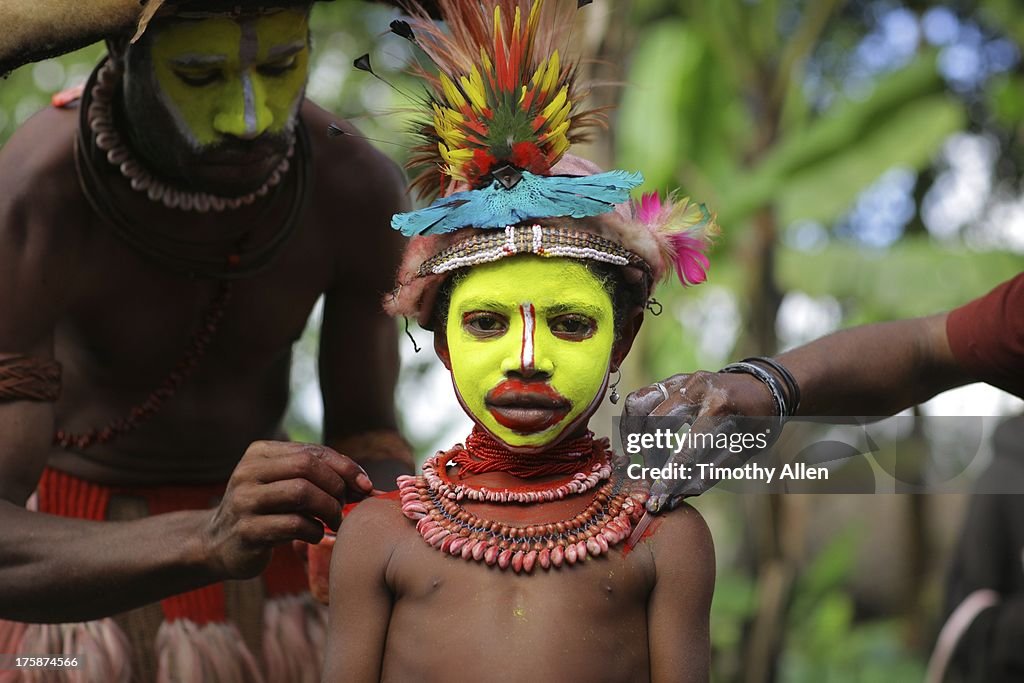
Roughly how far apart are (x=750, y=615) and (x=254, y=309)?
5379 mm

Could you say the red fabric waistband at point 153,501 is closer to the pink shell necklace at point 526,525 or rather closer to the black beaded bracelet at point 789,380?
the pink shell necklace at point 526,525

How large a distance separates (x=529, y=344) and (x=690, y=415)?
0.39 meters

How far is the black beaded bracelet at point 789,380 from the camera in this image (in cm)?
266

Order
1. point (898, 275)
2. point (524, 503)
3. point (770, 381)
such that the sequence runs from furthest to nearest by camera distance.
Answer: point (898, 275)
point (770, 381)
point (524, 503)

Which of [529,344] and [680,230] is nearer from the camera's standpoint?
[529,344]

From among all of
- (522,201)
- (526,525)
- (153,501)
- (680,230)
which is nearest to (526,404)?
(526,525)

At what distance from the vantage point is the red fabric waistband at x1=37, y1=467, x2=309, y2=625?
11.1 ft

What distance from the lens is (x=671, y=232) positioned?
2441 mm

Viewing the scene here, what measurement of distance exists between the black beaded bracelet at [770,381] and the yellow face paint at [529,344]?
1.42 ft

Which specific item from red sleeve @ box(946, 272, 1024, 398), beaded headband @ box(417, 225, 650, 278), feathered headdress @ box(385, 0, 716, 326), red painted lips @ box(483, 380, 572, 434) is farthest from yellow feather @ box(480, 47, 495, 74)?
red sleeve @ box(946, 272, 1024, 398)

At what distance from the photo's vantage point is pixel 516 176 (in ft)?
7.62

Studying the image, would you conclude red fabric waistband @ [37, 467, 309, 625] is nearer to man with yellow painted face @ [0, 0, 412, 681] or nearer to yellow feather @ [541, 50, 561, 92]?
man with yellow painted face @ [0, 0, 412, 681]

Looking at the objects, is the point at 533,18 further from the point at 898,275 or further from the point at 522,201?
the point at 898,275

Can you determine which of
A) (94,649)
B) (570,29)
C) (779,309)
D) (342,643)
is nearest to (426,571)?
(342,643)
